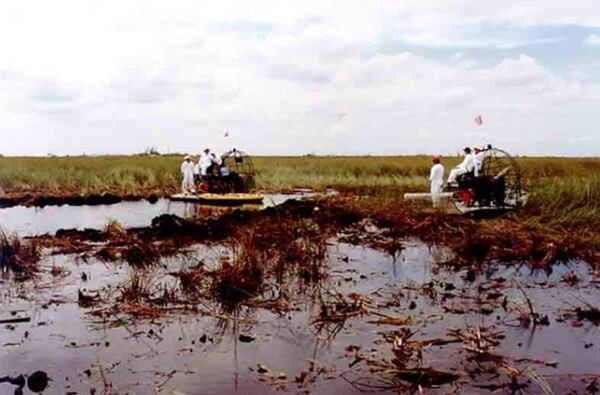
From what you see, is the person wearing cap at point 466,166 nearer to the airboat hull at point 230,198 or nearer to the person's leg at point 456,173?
the person's leg at point 456,173

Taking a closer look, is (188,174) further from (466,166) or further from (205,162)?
(466,166)

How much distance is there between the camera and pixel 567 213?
52.9 feet

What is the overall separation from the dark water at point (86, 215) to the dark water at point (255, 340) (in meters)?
7.64

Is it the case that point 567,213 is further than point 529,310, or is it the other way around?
point 567,213

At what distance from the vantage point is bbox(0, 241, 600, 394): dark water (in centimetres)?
666

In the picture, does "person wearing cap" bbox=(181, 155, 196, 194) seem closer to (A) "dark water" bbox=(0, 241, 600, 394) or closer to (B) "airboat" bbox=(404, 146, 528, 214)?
(B) "airboat" bbox=(404, 146, 528, 214)

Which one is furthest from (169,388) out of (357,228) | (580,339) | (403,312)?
(357,228)

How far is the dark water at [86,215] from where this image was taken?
18.4m

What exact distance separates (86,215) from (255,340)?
48.5 ft

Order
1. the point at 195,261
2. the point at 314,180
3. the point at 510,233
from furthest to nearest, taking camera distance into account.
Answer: the point at 314,180 < the point at 510,233 < the point at 195,261

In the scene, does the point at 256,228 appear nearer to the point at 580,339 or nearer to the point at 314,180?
the point at 580,339

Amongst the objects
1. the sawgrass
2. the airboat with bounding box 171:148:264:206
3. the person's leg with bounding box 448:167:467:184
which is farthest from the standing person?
the airboat with bounding box 171:148:264:206

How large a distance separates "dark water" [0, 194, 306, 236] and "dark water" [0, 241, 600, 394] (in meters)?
7.64

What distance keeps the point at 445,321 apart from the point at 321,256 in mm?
4294
